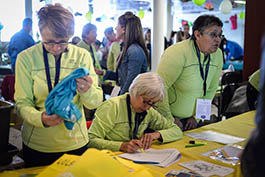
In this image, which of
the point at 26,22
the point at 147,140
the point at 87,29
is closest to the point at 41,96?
the point at 147,140

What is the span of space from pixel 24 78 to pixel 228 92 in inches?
126

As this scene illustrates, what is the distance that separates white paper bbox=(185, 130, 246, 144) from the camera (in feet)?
7.18

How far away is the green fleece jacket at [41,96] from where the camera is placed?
1613 millimetres

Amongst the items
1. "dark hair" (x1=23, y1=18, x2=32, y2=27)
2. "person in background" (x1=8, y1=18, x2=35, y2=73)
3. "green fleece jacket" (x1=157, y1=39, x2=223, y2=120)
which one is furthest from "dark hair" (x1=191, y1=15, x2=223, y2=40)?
"dark hair" (x1=23, y1=18, x2=32, y2=27)

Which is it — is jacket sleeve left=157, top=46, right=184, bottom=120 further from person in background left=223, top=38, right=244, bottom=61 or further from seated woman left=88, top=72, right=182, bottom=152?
person in background left=223, top=38, right=244, bottom=61

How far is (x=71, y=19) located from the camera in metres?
1.63

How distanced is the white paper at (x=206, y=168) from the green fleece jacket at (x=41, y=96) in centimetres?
59

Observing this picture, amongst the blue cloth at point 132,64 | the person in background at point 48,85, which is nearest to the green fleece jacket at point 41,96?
the person in background at point 48,85

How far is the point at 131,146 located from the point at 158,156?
16 centimetres

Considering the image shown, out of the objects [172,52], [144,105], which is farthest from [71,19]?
[172,52]

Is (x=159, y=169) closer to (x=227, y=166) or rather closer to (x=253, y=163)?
(x=227, y=166)

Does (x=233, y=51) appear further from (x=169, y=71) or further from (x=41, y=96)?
(x=41, y=96)

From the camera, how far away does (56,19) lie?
1571 millimetres

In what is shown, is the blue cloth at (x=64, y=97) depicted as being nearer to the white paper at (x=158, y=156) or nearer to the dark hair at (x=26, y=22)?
the white paper at (x=158, y=156)
